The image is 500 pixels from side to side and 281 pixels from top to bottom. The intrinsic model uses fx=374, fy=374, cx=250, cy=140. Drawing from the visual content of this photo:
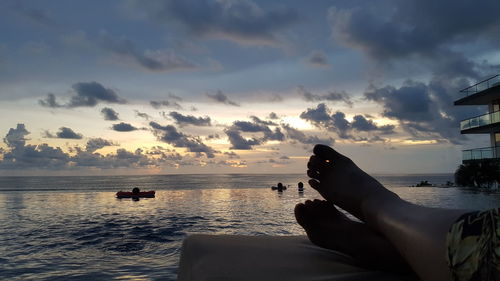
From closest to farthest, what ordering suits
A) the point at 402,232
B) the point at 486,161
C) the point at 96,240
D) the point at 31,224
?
the point at 402,232 < the point at 96,240 < the point at 31,224 < the point at 486,161

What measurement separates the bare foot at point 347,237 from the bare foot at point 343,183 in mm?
68

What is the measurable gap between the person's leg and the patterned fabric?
0.04 m

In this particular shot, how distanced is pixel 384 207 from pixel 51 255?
387cm

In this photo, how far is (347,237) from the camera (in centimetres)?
137

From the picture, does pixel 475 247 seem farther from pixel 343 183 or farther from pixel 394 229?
pixel 343 183

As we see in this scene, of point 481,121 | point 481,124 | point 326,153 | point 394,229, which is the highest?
point 481,121

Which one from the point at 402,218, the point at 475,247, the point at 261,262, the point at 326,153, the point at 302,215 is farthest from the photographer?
the point at 326,153

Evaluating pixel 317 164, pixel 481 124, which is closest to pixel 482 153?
pixel 481 124

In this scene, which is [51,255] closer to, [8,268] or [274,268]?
[8,268]

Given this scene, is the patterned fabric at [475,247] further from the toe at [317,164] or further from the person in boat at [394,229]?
the toe at [317,164]

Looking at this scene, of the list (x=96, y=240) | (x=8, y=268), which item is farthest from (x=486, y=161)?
(x=8, y=268)

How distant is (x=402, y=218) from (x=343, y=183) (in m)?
0.87

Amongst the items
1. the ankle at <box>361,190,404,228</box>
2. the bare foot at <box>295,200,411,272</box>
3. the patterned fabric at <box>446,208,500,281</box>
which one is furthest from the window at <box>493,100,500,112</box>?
the patterned fabric at <box>446,208,500,281</box>

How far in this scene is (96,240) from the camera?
486 centimetres
